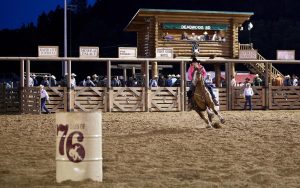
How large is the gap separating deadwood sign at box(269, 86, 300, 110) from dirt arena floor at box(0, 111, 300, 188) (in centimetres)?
1129

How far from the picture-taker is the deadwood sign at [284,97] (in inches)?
1200

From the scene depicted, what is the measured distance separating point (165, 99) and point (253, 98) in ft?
16.1

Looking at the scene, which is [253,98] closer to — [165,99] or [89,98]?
[165,99]

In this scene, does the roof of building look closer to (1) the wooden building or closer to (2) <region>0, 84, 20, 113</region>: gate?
(1) the wooden building

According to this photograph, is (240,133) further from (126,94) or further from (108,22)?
(108,22)

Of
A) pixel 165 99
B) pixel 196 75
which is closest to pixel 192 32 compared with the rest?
pixel 165 99

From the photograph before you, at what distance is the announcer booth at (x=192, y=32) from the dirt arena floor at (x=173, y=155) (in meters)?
20.2

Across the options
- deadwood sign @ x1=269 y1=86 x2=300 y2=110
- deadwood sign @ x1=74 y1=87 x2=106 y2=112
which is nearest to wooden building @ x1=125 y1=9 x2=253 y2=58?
deadwood sign @ x1=269 y1=86 x2=300 y2=110

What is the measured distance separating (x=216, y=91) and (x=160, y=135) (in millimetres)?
13506

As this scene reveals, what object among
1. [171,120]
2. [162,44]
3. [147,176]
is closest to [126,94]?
[171,120]

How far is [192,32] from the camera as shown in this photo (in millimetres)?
40281

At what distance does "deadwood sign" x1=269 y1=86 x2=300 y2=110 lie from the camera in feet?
100.0

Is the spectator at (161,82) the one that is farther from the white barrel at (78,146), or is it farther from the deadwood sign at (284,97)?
the white barrel at (78,146)

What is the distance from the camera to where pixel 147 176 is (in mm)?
10172
